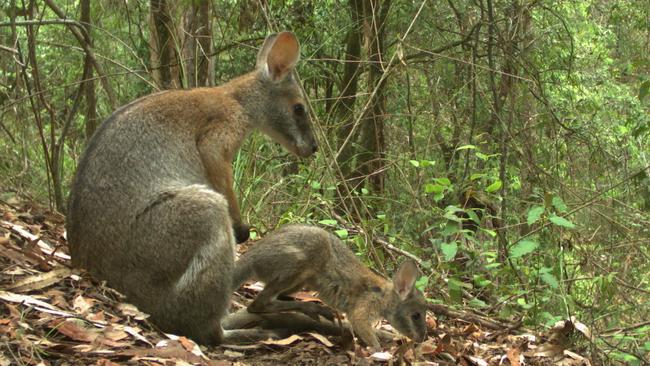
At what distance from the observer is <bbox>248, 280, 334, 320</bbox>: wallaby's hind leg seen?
580 cm

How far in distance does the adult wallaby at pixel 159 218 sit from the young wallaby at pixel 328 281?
0.33 meters

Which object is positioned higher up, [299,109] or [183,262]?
[299,109]

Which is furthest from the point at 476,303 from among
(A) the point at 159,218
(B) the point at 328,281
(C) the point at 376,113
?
(C) the point at 376,113

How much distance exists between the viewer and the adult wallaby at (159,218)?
16.7 ft

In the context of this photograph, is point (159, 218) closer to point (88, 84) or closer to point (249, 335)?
point (249, 335)

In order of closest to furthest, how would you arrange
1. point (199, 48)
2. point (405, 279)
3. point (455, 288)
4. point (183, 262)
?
point (183, 262), point (405, 279), point (455, 288), point (199, 48)

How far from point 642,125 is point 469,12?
3142 millimetres

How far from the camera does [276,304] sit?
585cm

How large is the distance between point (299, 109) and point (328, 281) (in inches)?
54.6

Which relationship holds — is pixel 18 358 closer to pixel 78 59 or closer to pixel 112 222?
pixel 112 222

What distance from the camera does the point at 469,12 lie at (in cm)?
1068

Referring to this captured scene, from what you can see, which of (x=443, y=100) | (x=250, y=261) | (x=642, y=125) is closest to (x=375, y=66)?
(x=443, y=100)

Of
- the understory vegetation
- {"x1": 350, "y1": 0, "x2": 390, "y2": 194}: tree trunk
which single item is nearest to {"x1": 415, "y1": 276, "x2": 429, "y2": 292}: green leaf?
the understory vegetation

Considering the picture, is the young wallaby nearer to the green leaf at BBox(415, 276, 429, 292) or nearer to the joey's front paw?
the joey's front paw
